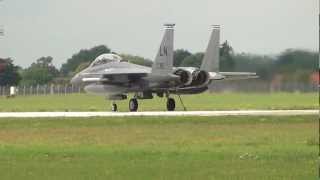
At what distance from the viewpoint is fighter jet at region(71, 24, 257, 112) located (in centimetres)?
5241

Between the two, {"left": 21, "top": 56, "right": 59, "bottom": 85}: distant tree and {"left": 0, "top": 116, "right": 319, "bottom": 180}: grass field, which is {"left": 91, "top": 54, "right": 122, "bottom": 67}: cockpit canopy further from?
{"left": 21, "top": 56, "right": 59, "bottom": 85}: distant tree

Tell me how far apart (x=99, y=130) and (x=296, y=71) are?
16.9 metres

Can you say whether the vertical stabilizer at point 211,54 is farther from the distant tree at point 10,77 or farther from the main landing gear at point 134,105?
the distant tree at point 10,77

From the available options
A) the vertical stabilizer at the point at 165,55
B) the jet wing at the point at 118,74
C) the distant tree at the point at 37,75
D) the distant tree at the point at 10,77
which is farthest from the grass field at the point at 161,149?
the distant tree at the point at 10,77

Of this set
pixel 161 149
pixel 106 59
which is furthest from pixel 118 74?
pixel 161 149

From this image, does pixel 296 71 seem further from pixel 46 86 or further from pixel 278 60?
pixel 46 86

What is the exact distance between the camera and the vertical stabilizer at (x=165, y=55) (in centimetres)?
5275

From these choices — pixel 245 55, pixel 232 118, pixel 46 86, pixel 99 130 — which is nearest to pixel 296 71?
pixel 245 55

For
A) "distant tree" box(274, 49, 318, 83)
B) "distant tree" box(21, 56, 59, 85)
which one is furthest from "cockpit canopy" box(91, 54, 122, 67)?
"distant tree" box(21, 56, 59, 85)

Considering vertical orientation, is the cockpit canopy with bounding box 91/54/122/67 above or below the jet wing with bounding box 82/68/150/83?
above

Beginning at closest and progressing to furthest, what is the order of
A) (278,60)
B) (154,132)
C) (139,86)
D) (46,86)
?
1. (278,60)
2. (154,132)
3. (139,86)
4. (46,86)

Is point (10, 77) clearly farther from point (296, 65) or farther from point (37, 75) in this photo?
point (296, 65)

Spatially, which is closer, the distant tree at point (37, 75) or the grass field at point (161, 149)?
the grass field at point (161, 149)

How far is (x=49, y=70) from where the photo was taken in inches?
4921
